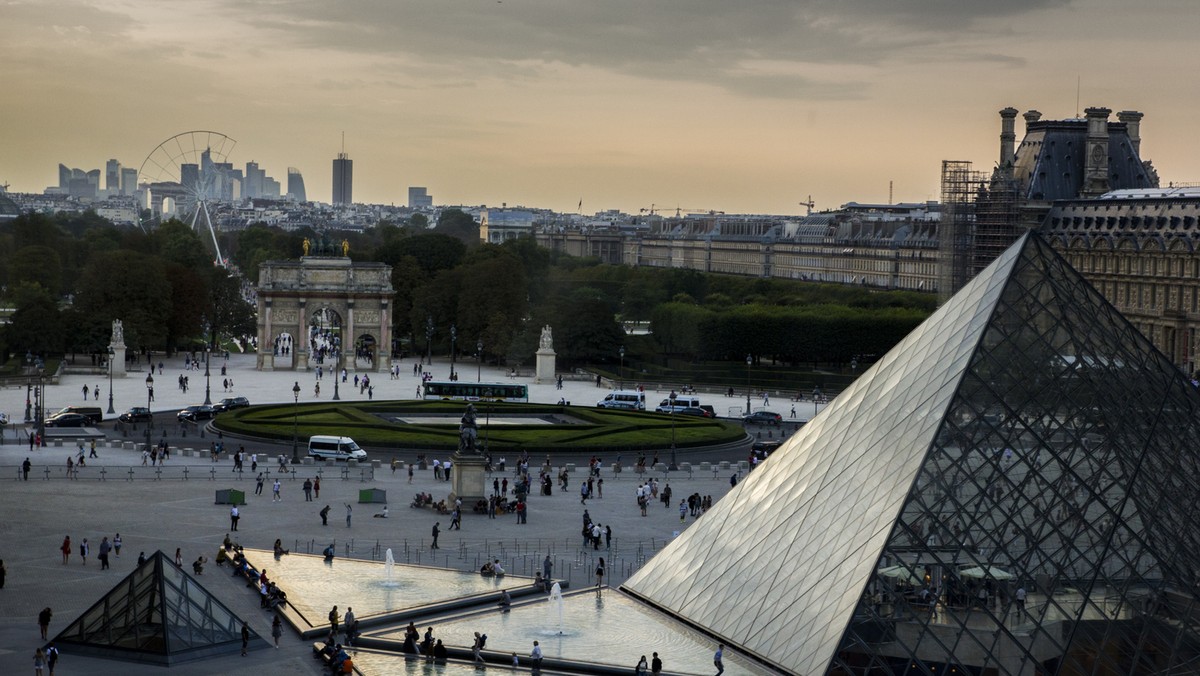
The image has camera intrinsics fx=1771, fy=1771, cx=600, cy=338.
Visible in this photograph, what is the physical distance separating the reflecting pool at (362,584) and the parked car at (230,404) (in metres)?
27.1

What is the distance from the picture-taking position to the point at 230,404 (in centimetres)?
6178

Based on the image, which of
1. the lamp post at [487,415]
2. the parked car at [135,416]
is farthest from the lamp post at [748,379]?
the parked car at [135,416]

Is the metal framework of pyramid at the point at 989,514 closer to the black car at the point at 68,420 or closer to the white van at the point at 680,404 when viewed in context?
the black car at the point at 68,420

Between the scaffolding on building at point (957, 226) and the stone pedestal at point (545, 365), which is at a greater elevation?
the scaffolding on building at point (957, 226)

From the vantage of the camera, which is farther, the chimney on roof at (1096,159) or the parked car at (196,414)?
the chimney on roof at (1096,159)

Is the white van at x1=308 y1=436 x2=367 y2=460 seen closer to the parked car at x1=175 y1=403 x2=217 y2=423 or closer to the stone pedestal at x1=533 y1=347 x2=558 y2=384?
the parked car at x1=175 y1=403 x2=217 y2=423

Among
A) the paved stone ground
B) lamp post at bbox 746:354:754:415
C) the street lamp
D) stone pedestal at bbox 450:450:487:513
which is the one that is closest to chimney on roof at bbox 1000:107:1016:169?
lamp post at bbox 746:354:754:415

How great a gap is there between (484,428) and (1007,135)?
148ft

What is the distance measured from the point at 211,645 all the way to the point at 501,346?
182 feet

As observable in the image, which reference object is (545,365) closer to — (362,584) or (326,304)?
(326,304)

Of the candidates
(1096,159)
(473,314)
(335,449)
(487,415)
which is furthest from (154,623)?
(1096,159)

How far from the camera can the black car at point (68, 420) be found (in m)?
56.3

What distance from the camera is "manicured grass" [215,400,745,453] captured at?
2053 inches

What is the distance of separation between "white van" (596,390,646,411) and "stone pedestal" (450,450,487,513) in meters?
22.8
